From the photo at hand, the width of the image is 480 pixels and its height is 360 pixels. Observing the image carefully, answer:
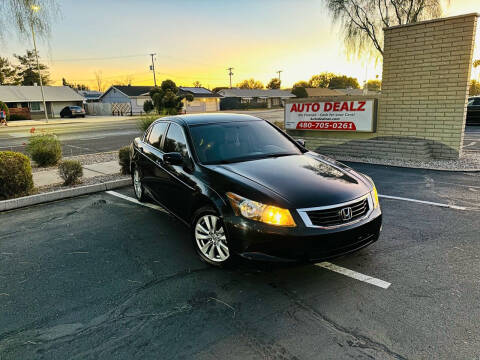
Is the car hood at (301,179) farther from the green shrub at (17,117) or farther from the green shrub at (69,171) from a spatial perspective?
the green shrub at (17,117)

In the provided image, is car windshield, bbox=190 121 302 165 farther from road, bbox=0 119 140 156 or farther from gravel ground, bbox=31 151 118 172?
road, bbox=0 119 140 156

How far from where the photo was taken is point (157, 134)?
5.55m

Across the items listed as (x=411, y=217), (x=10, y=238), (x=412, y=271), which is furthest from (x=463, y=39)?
(x=10, y=238)

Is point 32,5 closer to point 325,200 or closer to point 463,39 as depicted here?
point 325,200

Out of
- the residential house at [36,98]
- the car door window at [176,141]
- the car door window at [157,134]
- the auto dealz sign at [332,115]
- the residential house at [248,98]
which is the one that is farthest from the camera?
the residential house at [248,98]

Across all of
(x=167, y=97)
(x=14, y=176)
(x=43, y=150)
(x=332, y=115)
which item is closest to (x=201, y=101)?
(x=167, y=97)

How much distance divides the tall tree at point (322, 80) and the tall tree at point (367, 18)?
308ft

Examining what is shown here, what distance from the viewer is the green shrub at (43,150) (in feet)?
32.7

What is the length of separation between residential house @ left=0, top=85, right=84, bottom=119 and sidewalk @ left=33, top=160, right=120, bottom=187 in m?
46.5

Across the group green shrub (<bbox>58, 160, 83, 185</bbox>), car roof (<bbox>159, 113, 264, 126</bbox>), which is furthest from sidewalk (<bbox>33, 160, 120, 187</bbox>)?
car roof (<bbox>159, 113, 264, 126</bbox>)

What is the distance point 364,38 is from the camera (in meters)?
24.4

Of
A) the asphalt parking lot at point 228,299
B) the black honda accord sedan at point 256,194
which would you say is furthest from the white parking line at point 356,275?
the black honda accord sedan at point 256,194

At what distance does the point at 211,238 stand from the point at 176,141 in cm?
170

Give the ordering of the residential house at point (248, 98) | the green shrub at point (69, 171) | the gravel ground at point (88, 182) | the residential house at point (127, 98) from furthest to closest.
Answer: the residential house at point (248, 98) → the residential house at point (127, 98) → the green shrub at point (69, 171) → the gravel ground at point (88, 182)
